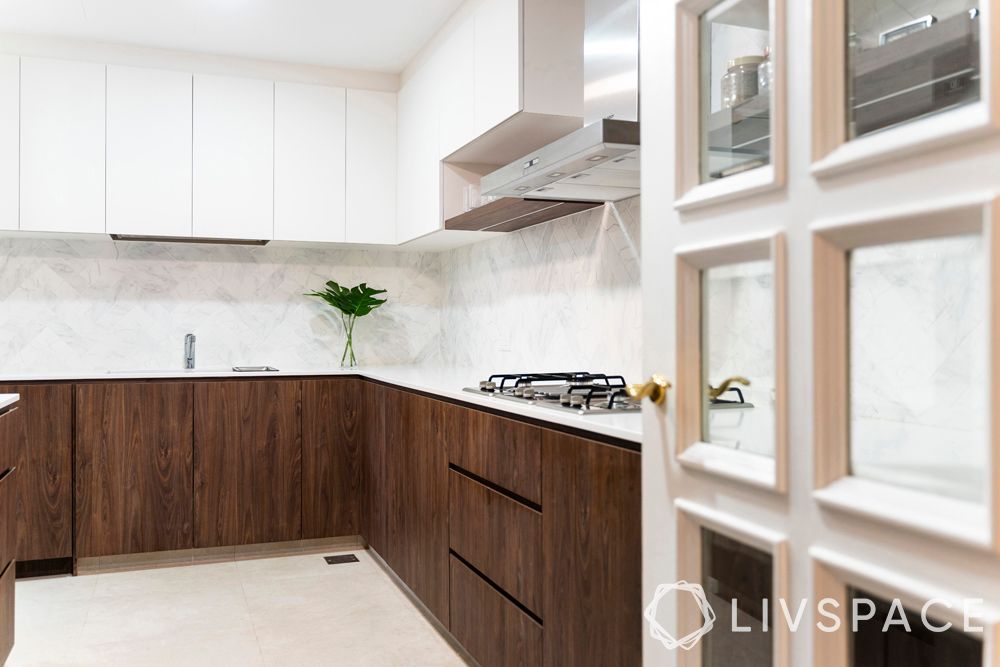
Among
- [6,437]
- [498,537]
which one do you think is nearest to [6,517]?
[6,437]

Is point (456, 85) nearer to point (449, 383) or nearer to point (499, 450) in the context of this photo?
point (449, 383)

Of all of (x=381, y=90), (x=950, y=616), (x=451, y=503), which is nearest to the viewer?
(x=950, y=616)

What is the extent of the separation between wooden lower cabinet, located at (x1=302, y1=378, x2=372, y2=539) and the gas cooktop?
1460mm

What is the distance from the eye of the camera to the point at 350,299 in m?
4.43

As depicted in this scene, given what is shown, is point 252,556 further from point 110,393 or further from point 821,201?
point 821,201

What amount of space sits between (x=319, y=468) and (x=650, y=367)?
114 inches

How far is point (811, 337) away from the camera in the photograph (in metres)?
0.96

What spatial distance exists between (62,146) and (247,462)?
64.9 inches

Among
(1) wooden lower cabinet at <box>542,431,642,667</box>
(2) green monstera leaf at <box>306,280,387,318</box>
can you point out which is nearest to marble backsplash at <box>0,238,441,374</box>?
(2) green monstera leaf at <box>306,280,387,318</box>

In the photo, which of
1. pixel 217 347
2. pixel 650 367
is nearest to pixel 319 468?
pixel 217 347

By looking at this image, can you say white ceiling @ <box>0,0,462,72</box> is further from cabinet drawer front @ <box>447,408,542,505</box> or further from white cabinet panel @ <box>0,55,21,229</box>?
cabinet drawer front @ <box>447,408,542,505</box>

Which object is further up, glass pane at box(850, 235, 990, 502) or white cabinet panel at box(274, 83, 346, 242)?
white cabinet panel at box(274, 83, 346, 242)

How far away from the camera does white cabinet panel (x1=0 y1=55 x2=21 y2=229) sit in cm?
362

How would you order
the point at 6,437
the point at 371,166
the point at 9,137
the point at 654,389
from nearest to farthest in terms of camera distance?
the point at 654,389
the point at 6,437
the point at 9,137
the point at 371,166
